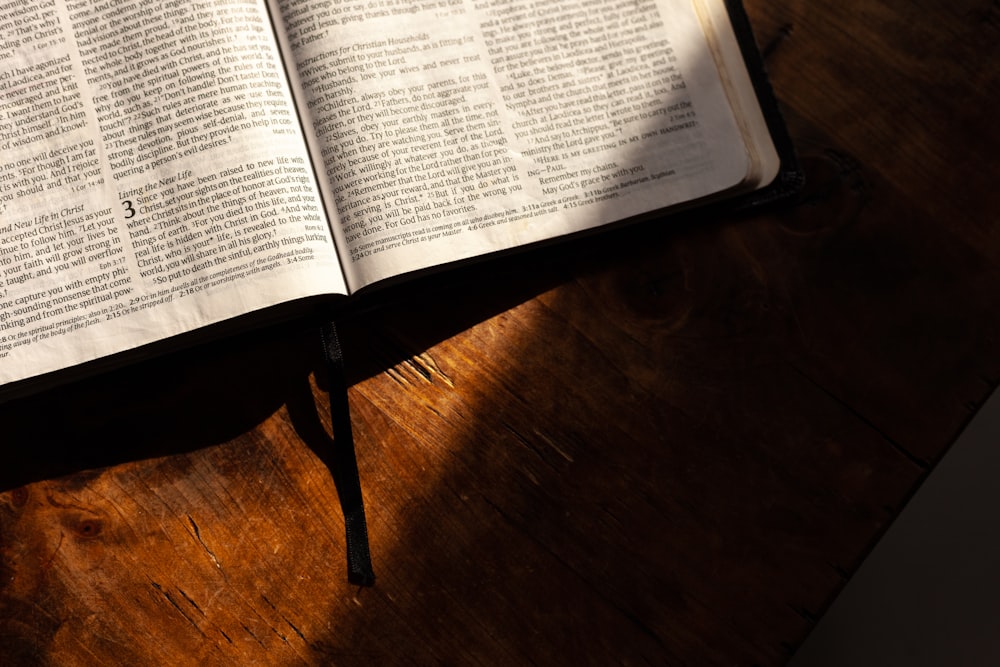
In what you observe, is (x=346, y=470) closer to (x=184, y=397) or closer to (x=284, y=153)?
(x=184, y=397)

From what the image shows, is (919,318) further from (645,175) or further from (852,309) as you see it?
(645,175)

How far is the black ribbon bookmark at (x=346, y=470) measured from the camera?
610 mm

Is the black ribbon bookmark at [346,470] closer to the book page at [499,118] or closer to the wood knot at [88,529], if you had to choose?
the book page at [499,118]

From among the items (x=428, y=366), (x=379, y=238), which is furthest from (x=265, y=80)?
(x=428, y=366)

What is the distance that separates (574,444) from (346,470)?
194 millimetres

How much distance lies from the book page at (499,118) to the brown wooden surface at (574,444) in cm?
6

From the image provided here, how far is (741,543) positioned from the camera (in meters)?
0.63

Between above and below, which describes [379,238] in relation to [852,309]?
above

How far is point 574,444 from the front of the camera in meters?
0.64

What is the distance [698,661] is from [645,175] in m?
0.41

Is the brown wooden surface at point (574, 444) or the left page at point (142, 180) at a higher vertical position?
the left page at point (142, 180)

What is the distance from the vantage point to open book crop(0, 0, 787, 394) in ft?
1.87

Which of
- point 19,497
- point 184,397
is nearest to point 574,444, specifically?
point 184,397

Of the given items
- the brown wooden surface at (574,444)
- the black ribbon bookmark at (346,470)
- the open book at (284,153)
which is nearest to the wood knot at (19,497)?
the brown wooden surface at (574,444)
